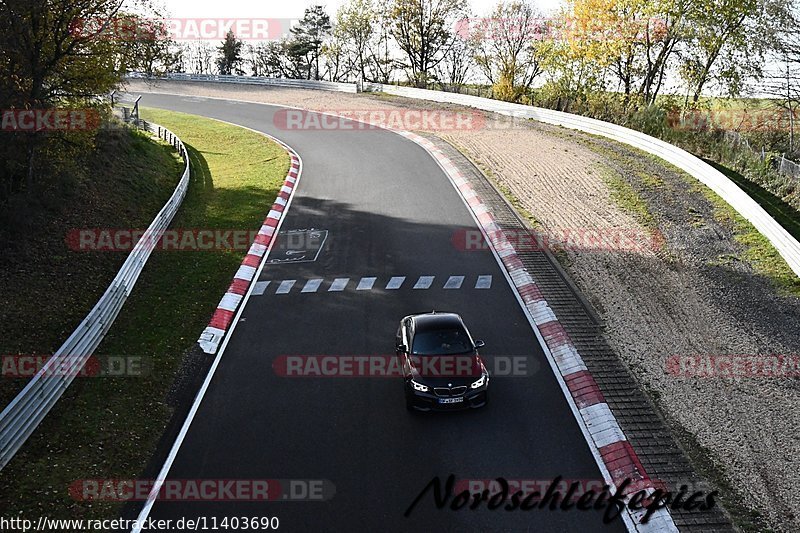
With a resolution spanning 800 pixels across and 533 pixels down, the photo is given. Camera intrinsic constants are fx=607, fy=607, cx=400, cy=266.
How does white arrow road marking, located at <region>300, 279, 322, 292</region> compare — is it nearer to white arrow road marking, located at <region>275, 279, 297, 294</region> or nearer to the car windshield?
white arrow road marking, located at <region>275, 279, 297, 294</region>

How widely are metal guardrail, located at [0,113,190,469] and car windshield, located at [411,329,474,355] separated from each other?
23.1 feet

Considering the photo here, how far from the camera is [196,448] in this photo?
439 inches

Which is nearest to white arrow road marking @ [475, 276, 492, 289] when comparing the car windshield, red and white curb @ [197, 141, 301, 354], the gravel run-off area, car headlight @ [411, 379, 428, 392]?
the gravel run-off area

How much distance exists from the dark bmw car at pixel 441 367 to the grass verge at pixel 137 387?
16.2ft

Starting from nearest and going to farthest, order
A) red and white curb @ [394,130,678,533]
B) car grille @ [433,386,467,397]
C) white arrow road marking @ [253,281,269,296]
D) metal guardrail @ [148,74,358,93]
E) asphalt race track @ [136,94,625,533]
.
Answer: asphalt race track @ [136,94,625,533] → red and white curb @ [394,130,678,533] → car grille @ [433,386,467,397] → white arrow road marking @ [253,281,269,296] → metal guardrail @ [148,74,358,93]

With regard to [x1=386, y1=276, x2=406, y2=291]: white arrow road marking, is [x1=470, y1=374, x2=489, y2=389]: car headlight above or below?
below

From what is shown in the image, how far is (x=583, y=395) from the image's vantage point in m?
12.6

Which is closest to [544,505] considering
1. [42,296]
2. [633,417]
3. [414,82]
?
[633,417]

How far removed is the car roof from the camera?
12922 mm

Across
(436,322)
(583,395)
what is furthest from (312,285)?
(583,395)

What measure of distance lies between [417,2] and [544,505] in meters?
57.9

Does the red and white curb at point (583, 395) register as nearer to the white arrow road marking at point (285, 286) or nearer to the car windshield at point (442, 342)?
the car windshield at point (442, 342)

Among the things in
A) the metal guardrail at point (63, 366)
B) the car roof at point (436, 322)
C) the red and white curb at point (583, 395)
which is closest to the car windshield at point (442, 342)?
the car roof at point (436, 322)

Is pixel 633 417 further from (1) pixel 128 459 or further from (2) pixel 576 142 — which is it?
(2) pixel 576 142
